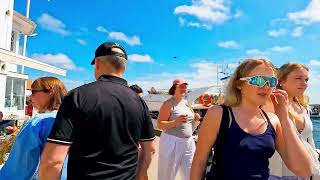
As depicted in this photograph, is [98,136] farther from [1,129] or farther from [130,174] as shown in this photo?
[1,129]

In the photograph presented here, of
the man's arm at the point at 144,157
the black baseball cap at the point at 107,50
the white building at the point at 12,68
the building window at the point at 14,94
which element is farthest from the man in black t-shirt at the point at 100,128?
the building window at the point at 14,94

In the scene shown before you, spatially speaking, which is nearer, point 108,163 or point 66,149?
point 66,149

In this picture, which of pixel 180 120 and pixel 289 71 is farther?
pixel 180 120

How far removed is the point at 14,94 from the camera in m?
20.8

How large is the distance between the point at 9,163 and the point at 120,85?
3.48 ft

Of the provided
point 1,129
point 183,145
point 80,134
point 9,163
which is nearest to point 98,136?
point 80,134

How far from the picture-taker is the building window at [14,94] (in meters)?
19.7

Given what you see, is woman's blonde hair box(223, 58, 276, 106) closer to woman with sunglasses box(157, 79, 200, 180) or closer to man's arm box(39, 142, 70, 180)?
man's arm box(39, 142, 70, 180)

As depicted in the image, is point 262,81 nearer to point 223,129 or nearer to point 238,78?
point 238,78

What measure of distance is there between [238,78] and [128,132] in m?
0.93

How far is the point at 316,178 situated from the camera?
3.12 m

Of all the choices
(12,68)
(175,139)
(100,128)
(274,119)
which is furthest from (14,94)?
(274,119)

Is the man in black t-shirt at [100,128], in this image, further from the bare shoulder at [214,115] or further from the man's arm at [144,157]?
the bare shoulder at [214,115]

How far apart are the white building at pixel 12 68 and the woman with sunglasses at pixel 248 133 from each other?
12065 mm
